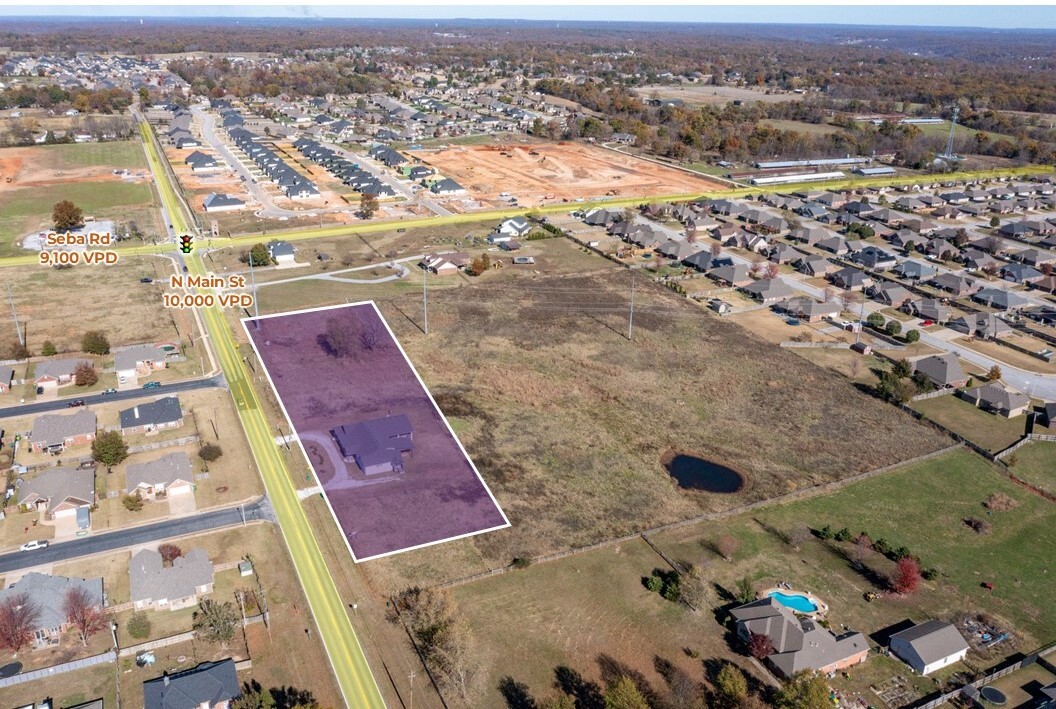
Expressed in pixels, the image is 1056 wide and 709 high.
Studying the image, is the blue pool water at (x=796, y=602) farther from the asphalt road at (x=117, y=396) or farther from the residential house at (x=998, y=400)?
the asphalt road at (x=117, y=396)

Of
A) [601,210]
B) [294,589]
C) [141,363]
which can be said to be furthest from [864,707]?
[601,210]

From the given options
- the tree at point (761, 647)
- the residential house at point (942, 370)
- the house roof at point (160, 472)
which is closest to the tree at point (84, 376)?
the house roof at point (160, 472)

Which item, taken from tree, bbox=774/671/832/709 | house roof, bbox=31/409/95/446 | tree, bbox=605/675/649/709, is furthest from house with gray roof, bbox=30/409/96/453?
tree, bbox=774/671/832/709

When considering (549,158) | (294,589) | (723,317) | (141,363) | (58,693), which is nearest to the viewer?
(58,693)

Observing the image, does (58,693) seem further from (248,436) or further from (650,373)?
(650,373)

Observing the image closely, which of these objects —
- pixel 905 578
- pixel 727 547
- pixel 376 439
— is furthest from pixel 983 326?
pixel 376 439
